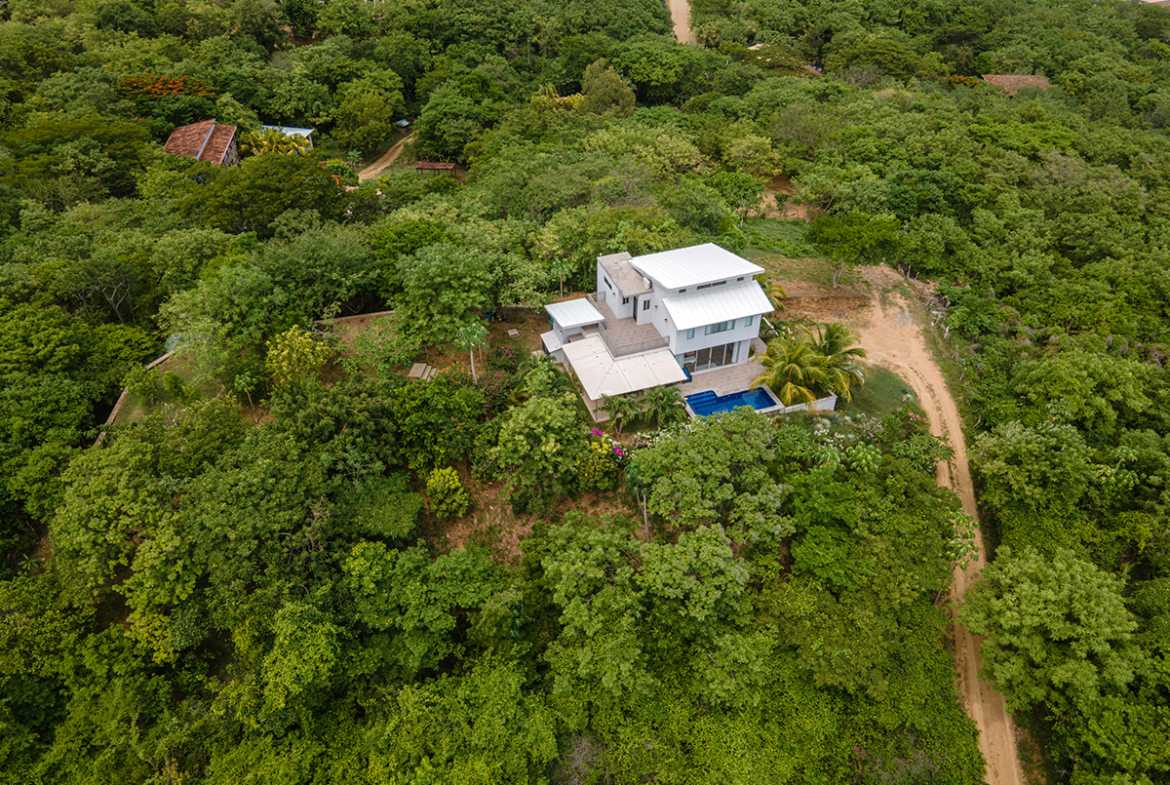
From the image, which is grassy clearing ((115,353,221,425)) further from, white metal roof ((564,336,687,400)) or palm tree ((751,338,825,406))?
palm tree ((751,338,825,406))

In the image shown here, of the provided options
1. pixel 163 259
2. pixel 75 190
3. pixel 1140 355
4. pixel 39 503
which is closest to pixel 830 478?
pixel 1140 355

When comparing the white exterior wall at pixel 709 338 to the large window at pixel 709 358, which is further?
the large window at pixel 709 358

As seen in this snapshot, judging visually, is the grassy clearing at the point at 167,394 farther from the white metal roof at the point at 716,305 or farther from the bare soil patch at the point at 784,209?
the bare soil patch at the point at 784,209

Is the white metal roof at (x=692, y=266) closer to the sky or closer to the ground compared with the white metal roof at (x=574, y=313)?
closer to the sky

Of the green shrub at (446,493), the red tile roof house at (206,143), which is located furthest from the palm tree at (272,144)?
the green shrub at (446,493)

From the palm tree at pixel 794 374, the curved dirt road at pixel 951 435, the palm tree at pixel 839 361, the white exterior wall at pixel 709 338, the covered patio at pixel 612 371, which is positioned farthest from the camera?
the white exterior wall at pixel 709 338

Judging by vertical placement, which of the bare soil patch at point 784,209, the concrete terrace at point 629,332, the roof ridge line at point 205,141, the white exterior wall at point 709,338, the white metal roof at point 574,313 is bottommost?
the bare soil patch at point 784,209

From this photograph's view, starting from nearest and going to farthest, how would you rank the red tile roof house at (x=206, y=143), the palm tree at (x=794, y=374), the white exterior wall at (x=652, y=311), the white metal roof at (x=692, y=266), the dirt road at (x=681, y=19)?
the palm tree at (x=794, y=374) < the white metal roof at (x=692, y=266) < the white exterior wall at (x=652, y=311) < the red tile roof house at (x=206, y=143) < the dirt road at (x=681, y=19)
